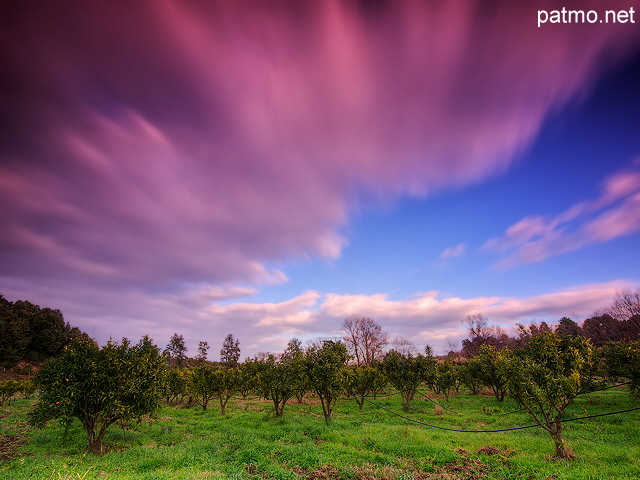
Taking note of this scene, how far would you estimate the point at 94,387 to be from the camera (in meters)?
16.4

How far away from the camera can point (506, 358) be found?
1503 centimetres

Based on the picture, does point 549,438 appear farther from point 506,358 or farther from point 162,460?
point 162,460

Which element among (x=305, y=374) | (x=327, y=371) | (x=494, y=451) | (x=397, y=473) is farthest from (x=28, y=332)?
(x=494, y=451)

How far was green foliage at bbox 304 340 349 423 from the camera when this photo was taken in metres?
24.2

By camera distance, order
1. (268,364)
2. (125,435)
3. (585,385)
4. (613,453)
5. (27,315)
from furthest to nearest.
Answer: (27,315), (268,364), (125,435), (585,385), (613,453)

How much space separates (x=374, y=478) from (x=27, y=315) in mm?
103474

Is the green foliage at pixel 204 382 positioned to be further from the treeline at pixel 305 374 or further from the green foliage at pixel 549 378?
the green foliage at pixel 549 378

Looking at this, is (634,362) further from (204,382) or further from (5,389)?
(5,389)

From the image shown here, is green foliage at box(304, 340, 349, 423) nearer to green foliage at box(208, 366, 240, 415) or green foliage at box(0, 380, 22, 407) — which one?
green foliage at box(208, 366, 240, 415)

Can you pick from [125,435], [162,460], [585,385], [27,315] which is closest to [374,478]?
[162,460]

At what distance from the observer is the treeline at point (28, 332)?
63875mm

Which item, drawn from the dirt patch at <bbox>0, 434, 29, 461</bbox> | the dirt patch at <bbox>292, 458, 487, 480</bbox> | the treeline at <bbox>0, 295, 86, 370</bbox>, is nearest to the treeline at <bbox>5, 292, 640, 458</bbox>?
the dirt patch at <bbox>0, 434, 29, 461</bbox>

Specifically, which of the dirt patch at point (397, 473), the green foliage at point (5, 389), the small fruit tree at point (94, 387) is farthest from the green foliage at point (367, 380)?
the green foliage at point (5, 389)

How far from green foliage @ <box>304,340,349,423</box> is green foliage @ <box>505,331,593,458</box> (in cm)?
1366
